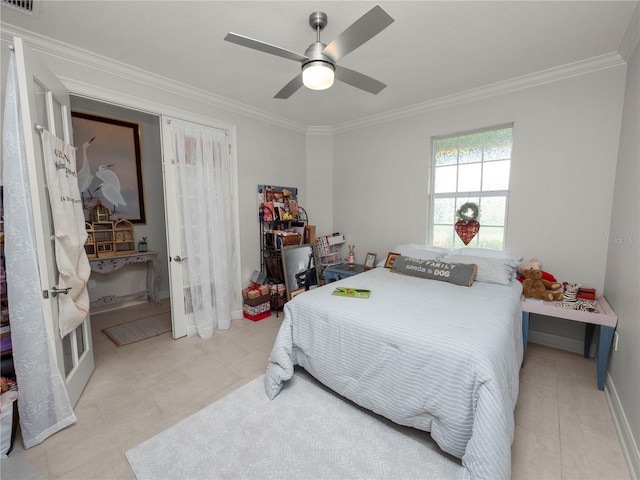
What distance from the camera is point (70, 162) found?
201 centimetres

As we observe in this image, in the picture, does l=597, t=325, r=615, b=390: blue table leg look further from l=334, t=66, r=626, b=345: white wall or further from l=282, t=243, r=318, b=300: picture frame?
l=282, t=243, r=318, b=300: picture frame

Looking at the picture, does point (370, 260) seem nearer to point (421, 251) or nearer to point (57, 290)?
point (421, 251)

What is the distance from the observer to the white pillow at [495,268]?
2.53 metres

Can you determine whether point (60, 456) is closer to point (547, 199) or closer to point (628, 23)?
point (547, 199)

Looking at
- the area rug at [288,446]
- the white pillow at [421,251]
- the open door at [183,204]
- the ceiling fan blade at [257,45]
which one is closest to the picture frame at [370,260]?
the white pillow at [421,251]

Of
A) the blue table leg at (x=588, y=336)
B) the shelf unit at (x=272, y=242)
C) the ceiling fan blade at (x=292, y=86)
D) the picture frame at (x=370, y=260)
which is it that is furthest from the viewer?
the picture frame at (x=370, y=260)

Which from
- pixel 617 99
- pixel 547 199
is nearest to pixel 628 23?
pixel 617 99

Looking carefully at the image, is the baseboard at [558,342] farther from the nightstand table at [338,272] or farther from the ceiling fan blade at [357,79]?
the ceiling fan blade at [357,79]

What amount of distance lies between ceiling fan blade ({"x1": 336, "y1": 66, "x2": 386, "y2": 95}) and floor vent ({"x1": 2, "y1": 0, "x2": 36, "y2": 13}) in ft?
6.24

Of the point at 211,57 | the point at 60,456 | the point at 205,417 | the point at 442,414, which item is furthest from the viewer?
the point at 211,57

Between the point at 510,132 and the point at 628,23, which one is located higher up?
the point at 628,23

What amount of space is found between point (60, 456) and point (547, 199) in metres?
4.07

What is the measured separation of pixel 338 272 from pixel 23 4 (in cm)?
339

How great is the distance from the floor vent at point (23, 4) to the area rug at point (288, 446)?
272cm
